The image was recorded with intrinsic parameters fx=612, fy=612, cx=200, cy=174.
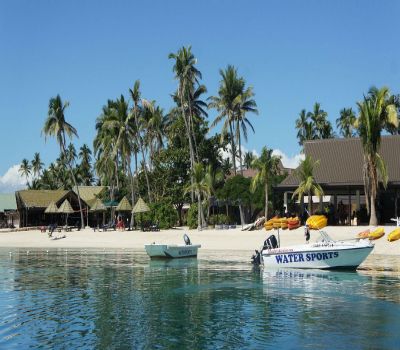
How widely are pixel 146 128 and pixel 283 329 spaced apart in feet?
178

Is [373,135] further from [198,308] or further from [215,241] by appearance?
[198,308]

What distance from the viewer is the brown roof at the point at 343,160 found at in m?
42.8

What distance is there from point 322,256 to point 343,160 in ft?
71.1

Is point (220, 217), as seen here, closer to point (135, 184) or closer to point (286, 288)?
point (135, 184)

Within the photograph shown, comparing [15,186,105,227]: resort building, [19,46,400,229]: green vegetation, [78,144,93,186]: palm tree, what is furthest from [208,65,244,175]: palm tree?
[78,144,93,186]: palm tree

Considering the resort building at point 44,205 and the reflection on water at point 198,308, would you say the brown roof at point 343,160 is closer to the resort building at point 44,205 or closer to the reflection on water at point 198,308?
the reflection on water at point 198,308

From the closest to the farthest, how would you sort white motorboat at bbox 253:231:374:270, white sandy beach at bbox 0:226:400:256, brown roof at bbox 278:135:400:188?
white motorboat at bbox 253:231:374:270 → white sandy beach at bbox 0:226:400:256 → brown roof at bbox 278:135:400:188

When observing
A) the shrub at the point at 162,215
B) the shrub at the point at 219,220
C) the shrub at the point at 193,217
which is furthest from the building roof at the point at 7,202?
the shrub at the point at 219,220

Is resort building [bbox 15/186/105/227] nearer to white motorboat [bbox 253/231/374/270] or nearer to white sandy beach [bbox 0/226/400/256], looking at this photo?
white sandy beach [bbox 0/226/400/256]

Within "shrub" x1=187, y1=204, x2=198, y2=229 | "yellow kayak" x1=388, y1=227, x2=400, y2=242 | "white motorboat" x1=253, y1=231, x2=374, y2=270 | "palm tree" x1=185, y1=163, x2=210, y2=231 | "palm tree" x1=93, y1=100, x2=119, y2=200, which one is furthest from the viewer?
"palm tree" x1=93, y1=100, x2=119, y2=200

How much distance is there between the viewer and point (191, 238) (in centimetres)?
4325

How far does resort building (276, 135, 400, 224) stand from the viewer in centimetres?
4244

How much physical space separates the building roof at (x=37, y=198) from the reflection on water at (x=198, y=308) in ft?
147

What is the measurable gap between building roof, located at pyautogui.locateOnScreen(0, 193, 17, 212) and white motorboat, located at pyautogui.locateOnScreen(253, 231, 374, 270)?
60819mm
